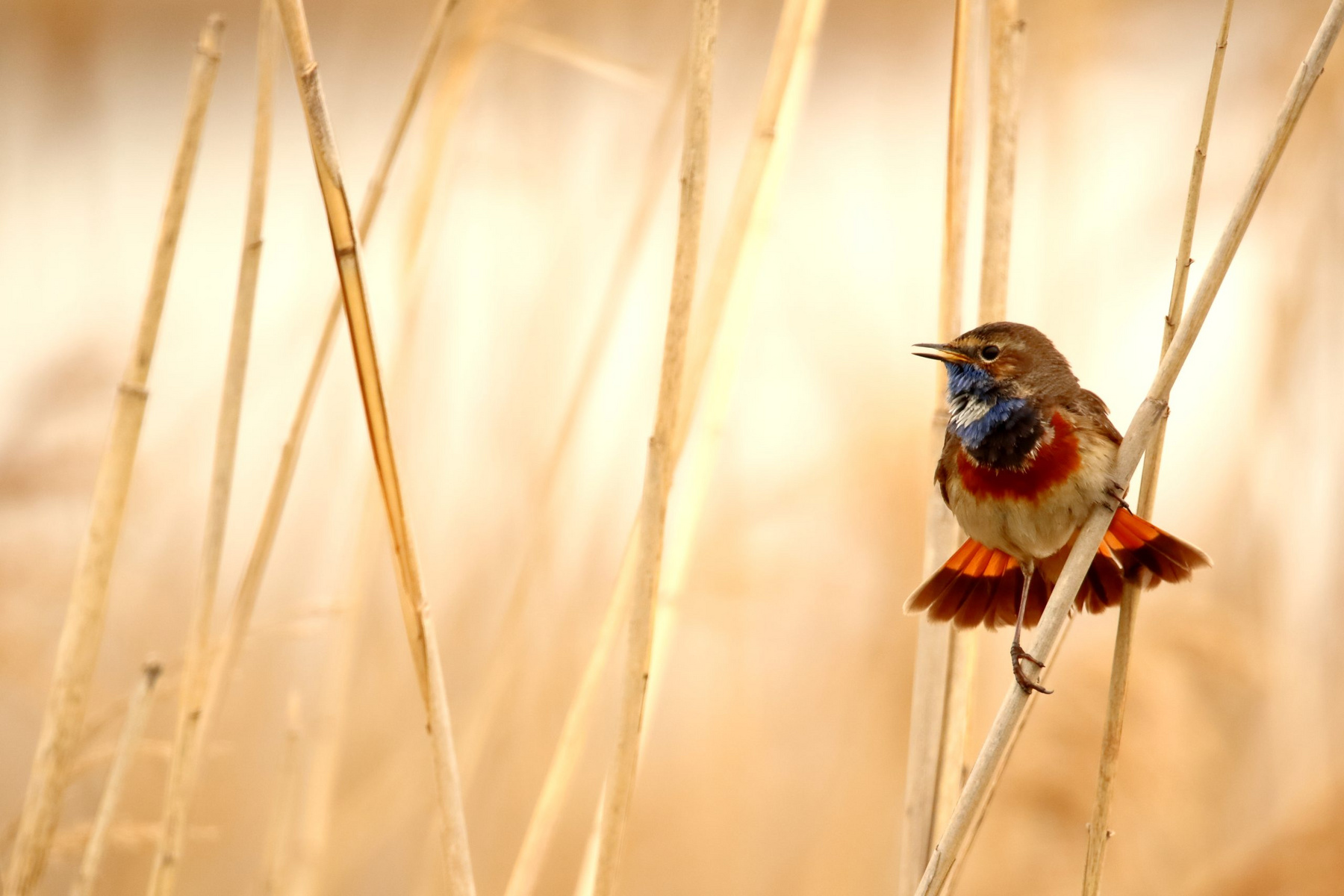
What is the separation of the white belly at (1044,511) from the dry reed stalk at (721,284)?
15.2 inches

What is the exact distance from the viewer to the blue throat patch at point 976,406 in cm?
146

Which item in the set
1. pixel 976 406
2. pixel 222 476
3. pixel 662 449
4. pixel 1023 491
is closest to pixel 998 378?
pixel 976 406

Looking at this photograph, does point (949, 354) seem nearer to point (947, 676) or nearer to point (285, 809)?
point (947, 676)

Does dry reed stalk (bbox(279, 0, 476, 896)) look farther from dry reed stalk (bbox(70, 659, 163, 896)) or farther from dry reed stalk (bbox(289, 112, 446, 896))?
dry reed stalk (bbox(289, 112, 446, 896))

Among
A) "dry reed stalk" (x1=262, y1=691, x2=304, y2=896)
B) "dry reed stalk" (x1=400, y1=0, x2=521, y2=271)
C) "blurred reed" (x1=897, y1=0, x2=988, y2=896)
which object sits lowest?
"dry reed stalk" (x1=262, y1=691, x2=304, y2=896)

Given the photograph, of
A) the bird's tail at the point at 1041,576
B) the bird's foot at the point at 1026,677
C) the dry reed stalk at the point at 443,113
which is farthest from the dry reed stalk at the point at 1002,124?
the dry reed stalk at the point at 443,113

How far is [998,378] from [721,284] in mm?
399

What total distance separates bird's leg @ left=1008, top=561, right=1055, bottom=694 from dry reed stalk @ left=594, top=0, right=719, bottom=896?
0.41 m

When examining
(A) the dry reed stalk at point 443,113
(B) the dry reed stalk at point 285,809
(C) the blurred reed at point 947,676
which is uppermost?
(A) the dry reed stalk at point 443,113

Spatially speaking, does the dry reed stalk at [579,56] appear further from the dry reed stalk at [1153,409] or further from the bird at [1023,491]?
the dry reed stalk at [1153,409]

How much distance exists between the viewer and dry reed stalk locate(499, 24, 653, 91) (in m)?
1.81

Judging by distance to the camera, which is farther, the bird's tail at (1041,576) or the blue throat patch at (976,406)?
the blue throat patch at (976,406)

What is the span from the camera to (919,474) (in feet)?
8.53

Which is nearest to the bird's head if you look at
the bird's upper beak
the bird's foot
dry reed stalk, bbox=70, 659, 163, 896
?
the bird's upper beak
